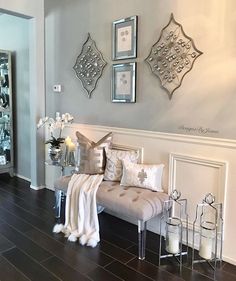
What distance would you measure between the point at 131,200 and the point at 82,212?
536mm

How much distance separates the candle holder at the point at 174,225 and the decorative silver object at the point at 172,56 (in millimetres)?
971

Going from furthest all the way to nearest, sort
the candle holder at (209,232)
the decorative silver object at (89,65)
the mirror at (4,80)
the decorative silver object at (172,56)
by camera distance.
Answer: the mirror at (4,80)
the decorative silver object at (89,65)
the decorative silver object at (172,56)
the candle holder at (209,232)

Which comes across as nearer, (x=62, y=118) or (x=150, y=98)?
(x=150, y=98)

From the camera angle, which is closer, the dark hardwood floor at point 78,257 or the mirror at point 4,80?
the dark hardwood floor at point 78,257

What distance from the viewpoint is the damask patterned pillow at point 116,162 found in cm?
272

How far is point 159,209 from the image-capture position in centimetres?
233

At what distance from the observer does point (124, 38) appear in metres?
2.81

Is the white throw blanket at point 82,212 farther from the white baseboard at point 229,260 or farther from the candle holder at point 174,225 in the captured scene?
the white baseboard at point 229,260

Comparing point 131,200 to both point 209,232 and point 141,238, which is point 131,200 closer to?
point 141,238

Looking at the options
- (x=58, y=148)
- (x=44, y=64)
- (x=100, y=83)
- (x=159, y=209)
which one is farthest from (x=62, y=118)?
(x=159, y=209)

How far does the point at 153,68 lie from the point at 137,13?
59 cm

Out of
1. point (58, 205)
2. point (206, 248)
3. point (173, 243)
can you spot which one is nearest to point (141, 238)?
point (173, 243)

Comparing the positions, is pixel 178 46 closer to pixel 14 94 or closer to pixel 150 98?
pixel 150 98

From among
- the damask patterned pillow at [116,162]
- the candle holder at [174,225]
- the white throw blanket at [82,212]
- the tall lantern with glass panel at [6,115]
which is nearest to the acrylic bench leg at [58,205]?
the white throw blanket at [82,212]
